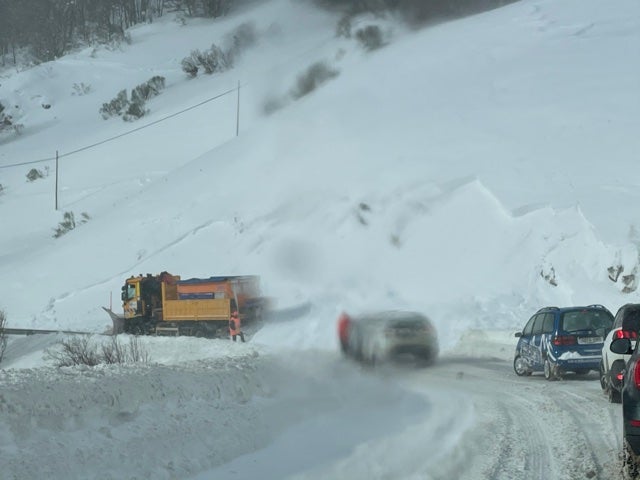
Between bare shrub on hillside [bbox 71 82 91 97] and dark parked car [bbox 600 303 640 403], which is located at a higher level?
bare shrub on hillside [bbox 71 82 91 97]

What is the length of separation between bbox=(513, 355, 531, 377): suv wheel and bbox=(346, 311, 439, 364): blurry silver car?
2.53 m

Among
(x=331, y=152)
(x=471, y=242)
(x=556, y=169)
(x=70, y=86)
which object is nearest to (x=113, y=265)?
(x=331, y=152)

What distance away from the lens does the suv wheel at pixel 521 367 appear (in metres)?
18.8

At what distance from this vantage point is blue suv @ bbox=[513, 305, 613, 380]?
56.2 feet

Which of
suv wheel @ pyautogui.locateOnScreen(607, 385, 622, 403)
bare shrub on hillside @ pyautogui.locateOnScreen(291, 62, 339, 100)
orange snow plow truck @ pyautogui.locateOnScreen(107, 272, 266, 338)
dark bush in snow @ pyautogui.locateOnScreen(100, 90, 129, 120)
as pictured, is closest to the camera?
suv wheel @ pyautogui.locateOnScreen(607, 385, 622, 403)

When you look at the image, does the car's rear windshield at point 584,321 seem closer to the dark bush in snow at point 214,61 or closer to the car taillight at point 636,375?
the car taillight at point 636,375

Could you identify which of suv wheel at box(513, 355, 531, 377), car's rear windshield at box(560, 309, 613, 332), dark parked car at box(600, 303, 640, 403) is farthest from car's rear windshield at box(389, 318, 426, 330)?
dark parked car at box(600, 303, 640, 403)

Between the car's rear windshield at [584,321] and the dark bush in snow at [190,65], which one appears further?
the dark bush in snow at [190,65]

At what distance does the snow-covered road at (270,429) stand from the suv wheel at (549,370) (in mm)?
2514

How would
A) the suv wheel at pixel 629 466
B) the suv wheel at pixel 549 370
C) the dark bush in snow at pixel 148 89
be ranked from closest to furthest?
the suv wheel at pixel 629 466 → the suv wheel at pixel 549 370 → the dark bush in snow at pixel 148 89

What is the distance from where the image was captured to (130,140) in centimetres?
7188

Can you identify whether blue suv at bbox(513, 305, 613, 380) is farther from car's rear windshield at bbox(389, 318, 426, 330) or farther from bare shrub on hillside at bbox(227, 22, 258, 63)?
bare shrub on hillside at bbox(227, 22, 258, 63)

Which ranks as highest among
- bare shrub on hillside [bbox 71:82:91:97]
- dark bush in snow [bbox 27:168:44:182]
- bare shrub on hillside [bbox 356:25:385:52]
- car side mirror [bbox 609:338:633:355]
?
bare shrub on hillside [bbox 71:82:91:97]

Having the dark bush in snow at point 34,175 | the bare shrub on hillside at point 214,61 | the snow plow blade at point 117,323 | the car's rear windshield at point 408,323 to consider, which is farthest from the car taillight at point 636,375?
the bare shrub on hillside at point 214,61
